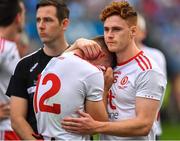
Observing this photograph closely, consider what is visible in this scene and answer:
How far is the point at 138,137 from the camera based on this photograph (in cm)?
→ 620

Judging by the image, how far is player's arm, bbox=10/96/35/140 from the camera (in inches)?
256

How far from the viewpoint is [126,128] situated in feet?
19.5

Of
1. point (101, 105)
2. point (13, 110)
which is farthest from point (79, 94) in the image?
point (13, 110)

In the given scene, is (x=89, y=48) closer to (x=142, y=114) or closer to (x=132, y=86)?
(x=132, y=86)

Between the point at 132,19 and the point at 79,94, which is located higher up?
the point at 132,19

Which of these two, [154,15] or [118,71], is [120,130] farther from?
[154,15]

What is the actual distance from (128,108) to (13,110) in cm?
112

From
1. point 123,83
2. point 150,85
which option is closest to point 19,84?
point 123,83

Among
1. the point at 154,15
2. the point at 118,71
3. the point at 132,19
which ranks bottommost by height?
the point at 154,15

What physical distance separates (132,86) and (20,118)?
114 centimetres

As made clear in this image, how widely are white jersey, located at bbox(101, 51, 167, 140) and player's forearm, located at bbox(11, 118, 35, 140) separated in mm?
690

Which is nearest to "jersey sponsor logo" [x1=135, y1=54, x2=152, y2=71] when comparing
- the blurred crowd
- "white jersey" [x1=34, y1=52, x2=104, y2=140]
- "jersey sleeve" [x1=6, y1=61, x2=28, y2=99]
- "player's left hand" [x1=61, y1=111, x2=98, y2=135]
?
"white jersey" [x1=34, y1=52, x2=104, y2=140]

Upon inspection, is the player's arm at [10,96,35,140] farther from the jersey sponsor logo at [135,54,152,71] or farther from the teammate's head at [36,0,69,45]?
the jersey sponsor logo at [135,54,152,71]

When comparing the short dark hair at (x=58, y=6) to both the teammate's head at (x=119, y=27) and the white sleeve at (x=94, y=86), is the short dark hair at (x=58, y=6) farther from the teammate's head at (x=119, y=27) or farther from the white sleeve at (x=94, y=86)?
the white sleeve at (x=94, y=86)
